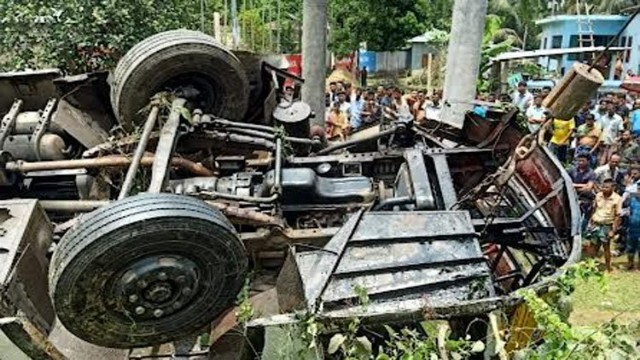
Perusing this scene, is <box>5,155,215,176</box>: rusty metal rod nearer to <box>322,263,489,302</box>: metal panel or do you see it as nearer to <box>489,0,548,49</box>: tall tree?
<box>322,263,489,302</box>: metal panel

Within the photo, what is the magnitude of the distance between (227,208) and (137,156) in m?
0.62

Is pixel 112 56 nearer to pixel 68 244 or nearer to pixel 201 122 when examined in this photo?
pixel 201 122

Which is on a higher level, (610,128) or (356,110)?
(610,128)

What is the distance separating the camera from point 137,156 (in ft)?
13.9

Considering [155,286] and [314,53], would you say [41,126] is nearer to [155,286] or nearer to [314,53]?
[155,286]

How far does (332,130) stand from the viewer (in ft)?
37.6

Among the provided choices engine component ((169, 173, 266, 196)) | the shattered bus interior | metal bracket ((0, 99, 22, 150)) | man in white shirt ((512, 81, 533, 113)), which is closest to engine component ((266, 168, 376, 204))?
the shattered bus interior

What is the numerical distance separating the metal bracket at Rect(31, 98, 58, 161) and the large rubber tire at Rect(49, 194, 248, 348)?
2281mm

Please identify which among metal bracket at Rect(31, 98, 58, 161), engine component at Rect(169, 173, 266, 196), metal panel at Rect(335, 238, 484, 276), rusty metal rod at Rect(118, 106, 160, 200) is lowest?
engine component at Rect(169, 173, 266, 196)

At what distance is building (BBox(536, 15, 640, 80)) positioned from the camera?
24234mm

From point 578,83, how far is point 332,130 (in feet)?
23.1

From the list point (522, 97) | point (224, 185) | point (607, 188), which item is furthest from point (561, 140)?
point (224, 185)

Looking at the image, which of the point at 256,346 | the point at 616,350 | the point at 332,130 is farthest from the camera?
the point at 332,130

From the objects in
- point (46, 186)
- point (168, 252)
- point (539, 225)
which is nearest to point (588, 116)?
point (539, 225)
